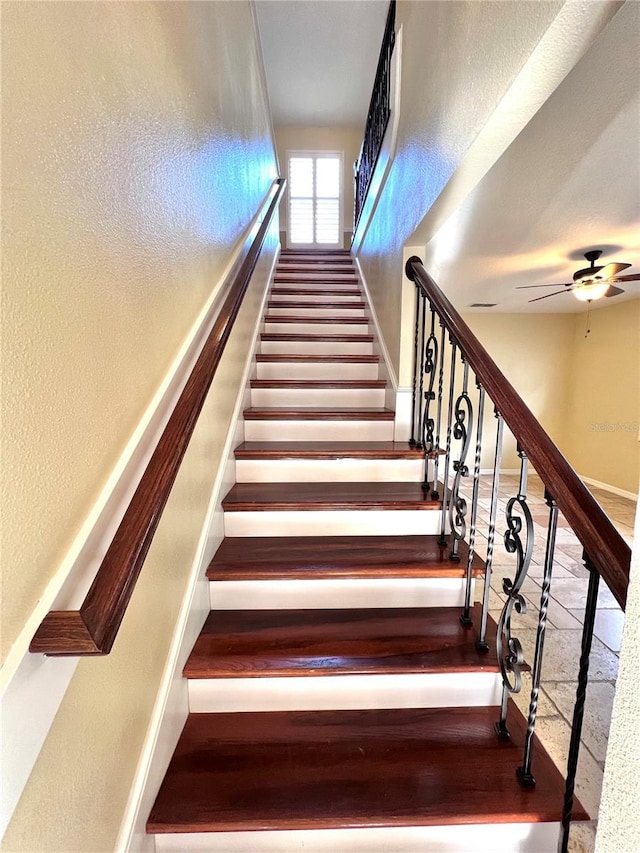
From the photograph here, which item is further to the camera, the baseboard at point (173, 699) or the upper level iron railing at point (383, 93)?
the upper level iron railing at point (383, 93)

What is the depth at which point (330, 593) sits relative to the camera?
146cm

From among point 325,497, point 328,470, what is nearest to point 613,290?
point 328,470

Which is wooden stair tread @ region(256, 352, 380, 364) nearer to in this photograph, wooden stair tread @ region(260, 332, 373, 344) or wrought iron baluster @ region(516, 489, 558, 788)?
wooden stair tread @ region(260, 332, 373, 344)

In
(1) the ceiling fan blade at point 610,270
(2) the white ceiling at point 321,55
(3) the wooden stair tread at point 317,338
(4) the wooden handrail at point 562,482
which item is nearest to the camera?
(4) the wooden handrail at point 562,482

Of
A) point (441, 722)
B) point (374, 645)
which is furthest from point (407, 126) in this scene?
point (441, 722)

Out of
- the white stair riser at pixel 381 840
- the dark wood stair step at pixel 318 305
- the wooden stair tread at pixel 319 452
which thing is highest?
the dark wood stair step at pixel 318 305

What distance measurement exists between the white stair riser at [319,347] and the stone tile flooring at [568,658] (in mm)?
1744

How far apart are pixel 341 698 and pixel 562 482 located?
921 millimetres

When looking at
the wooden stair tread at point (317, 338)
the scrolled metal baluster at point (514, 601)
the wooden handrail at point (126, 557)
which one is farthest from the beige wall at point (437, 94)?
the wooden handrail at point (126, 557)

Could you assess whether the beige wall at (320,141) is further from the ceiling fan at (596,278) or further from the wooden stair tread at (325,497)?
the wooden stair tread at (325,497)

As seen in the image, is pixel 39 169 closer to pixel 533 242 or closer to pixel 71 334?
pixel 71 334

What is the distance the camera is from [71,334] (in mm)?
688

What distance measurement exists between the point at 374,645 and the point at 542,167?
1840 mm

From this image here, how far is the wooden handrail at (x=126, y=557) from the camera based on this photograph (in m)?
0.57
